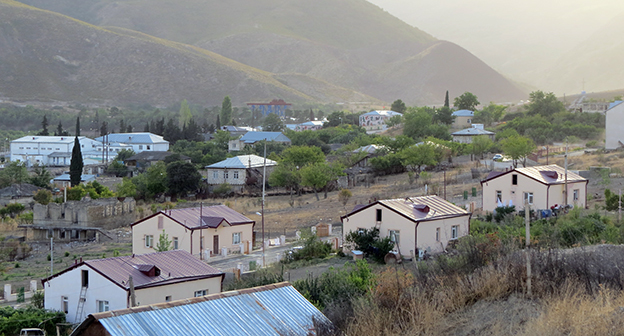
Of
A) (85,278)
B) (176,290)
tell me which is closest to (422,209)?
(176,290)

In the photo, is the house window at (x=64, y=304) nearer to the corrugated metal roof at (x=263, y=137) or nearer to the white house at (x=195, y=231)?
the white house at (x=195, y=231)

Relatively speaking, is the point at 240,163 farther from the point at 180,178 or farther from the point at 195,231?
the point at 195,231

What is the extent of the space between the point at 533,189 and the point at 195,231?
52.2ft

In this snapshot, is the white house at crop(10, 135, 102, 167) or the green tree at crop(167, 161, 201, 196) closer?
the green tree at crop(167, 161, 201, 196)

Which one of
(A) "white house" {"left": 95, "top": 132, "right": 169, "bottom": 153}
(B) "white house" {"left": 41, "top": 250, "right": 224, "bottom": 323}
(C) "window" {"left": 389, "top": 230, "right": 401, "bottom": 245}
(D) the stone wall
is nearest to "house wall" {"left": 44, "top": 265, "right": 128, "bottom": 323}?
(B) "white house" {"left": 41, "top": 250, "right": 224, "bottom": 323}

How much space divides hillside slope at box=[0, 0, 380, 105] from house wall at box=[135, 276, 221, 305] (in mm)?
154242

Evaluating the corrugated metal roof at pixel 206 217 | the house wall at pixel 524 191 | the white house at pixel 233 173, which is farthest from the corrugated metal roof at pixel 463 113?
the corrugated metal roof at pixel 206 217

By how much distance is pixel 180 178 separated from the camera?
2224 inches

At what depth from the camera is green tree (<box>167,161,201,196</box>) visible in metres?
56.5

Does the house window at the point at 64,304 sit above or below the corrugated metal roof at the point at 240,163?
below

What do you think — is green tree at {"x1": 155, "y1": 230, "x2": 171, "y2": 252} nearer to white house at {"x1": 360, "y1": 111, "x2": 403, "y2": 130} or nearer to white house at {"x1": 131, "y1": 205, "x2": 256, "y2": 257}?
white house at {"x1": 131, "y1": 205, "x2": 256, "y2": 257}

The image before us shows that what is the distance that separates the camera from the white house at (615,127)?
5734 cm

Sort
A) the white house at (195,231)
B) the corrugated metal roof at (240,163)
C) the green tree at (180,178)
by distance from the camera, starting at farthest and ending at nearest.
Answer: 1. the corrugated metal roof at (240,163)
2. the green tree at (180,178)
3. the white house at (195,231)

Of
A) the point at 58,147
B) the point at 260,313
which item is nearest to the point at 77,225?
the point at 260,313
